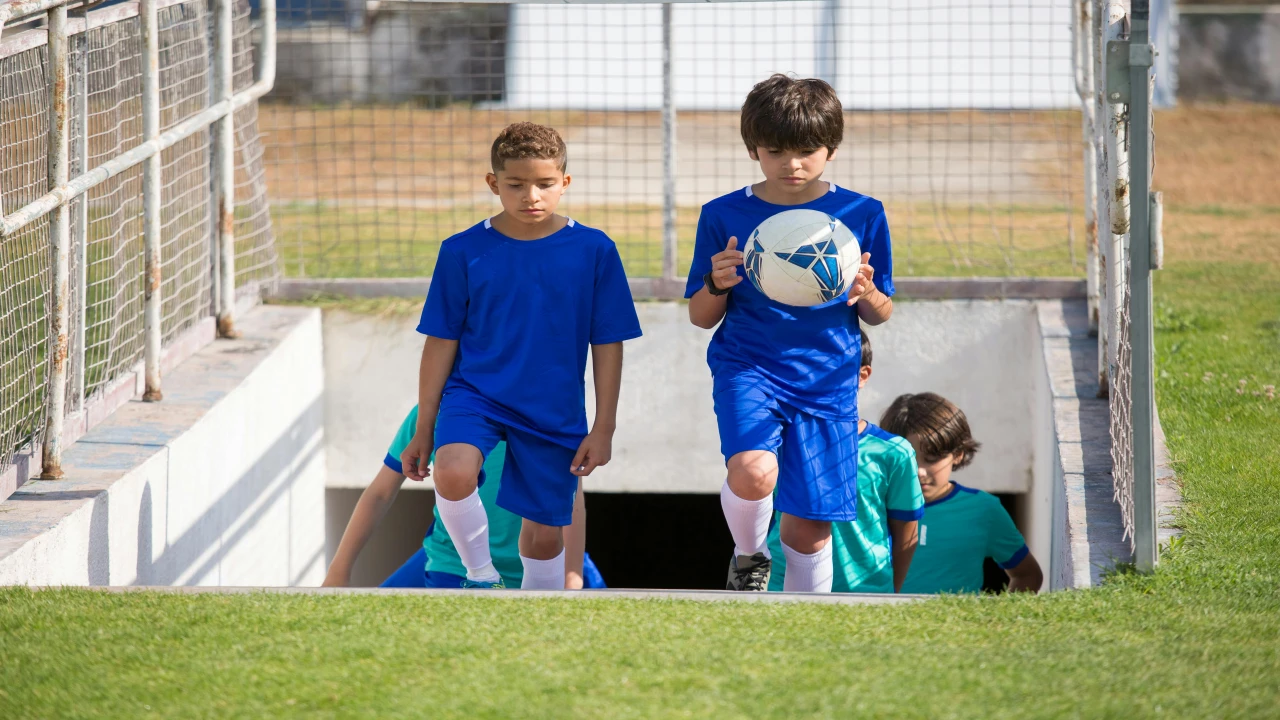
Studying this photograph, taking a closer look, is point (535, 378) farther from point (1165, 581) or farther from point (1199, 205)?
point (1199, 205)

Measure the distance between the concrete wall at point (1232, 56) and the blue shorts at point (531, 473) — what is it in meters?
18.9

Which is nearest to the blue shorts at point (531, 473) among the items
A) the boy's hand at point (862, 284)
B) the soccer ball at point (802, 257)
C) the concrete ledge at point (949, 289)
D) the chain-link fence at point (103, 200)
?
the soccer ball at point (802, 257)

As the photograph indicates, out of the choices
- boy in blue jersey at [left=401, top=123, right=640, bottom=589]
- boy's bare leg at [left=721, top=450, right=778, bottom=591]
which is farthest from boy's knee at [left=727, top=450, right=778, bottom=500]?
boy in blue jersey at [left=401, top=123, right=640, bottom=589]

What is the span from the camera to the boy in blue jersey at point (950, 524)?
15.4 ft

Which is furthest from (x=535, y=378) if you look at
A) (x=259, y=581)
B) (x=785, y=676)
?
(x=259, y=581)

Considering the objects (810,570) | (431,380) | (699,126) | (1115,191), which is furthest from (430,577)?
(699,126)

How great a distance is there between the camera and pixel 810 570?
4086 millimetres

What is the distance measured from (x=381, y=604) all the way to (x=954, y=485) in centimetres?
242

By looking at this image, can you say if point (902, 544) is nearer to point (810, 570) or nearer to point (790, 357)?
point (810, 570)

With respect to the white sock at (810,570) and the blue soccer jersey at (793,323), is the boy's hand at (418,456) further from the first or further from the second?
the white sock at (810,570)

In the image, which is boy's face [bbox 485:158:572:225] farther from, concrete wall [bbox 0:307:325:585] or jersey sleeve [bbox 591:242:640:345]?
concrete wall [bbox 0:307:325:585]

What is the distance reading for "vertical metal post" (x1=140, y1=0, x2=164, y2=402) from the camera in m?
5.06

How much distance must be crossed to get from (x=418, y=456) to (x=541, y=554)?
51 cm

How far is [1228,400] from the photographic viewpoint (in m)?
5.25
